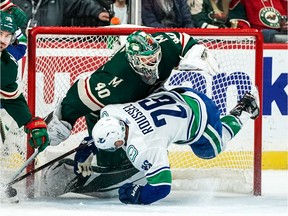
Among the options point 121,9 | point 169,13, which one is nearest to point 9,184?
point 121,9

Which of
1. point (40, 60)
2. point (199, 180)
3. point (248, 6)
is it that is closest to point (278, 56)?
point (248, 6)

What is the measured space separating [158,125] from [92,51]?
3.20 feet

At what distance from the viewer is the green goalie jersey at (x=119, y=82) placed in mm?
5527

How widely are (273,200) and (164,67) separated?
85cm

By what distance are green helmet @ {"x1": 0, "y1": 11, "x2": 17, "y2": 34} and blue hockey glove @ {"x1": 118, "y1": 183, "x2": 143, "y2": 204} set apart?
89 centimetres

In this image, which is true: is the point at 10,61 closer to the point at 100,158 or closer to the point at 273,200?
the point at 100,158

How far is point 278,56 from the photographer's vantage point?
7145 millimetres

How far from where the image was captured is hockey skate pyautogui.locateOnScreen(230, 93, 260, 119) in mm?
5812

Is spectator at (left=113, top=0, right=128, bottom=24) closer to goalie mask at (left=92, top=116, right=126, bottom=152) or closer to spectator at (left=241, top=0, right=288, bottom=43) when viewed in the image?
spectator at (left=241, top=0, right=288, bottom=43)

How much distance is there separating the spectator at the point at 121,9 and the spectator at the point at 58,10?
75mm

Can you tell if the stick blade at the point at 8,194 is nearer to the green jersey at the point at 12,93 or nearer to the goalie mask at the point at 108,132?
the green jersey at the point at 12,93

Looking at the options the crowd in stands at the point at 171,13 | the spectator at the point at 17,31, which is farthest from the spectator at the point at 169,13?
the spectator at the point at 17,31

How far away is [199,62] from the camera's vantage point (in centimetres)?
540

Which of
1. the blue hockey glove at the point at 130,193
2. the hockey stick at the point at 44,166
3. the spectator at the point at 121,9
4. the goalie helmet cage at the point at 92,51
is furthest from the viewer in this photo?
the spectator at the point at 121,9
